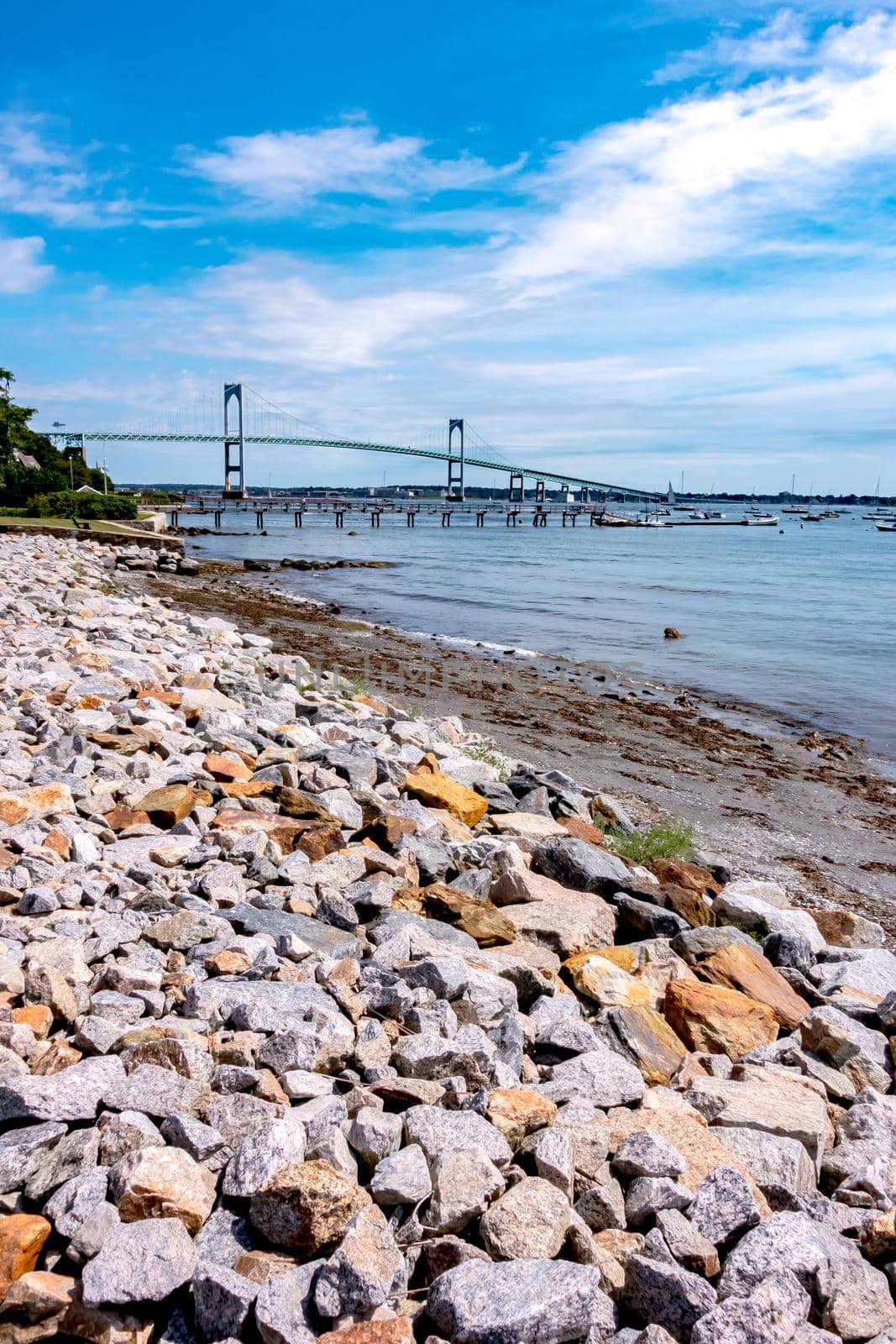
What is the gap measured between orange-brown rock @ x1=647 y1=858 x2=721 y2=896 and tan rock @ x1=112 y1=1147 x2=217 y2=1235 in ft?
11.6

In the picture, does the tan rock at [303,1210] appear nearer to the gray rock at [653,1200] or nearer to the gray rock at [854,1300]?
the gray rock at [653,1200]

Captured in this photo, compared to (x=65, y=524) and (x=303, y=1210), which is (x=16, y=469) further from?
(x=303, y=1210)

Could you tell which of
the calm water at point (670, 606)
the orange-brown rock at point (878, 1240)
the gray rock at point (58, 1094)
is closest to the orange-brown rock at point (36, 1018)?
the gray rock at point (58, 1094)

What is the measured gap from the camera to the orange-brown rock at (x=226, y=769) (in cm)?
→ 548

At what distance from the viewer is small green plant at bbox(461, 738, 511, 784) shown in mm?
7572

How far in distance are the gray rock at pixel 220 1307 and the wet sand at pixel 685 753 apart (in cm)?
504

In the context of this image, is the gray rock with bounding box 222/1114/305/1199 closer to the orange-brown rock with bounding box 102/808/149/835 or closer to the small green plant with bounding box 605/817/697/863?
the orange-brown rock with bounding box 102/808/149/835

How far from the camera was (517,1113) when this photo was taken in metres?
2.60

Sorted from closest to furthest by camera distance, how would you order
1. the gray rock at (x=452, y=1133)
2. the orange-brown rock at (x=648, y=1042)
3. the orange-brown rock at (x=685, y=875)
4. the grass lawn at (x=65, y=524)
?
1. the gray rock at (x=452, y=1133)
2. the orange-brown rock at (x=648, y=1042)
3. the orange-brown rock at (x=685, y=875)
4. the grass lawn at (x=65, y=524)

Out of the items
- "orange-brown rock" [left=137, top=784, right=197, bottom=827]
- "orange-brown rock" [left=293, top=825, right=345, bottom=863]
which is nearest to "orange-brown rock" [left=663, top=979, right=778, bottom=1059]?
"orange-brown rock" [left=293, top=825, right=345, bottom=863]

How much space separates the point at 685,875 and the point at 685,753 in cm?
497

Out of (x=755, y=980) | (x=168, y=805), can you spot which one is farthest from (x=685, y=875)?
(x=168, y=805)

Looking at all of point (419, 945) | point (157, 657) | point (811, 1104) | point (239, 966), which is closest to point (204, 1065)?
point (239, 966)

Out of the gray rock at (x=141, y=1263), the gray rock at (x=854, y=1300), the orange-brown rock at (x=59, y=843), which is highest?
the orange-brown rock at (x=59, y=843)
